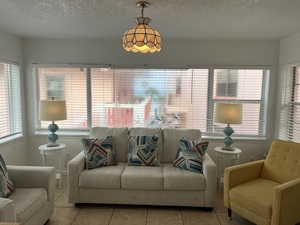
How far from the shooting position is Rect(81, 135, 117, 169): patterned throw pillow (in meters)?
3.15

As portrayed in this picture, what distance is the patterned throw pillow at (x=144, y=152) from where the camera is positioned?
327 centimetres

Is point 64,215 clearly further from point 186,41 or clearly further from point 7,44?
point 186,41

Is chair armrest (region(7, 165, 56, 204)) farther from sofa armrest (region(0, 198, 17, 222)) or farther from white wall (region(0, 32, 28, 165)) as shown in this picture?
white wall (region(0, 32, 28, 165))

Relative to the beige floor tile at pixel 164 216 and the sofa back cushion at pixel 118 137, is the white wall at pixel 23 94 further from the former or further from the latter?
the beige floor tile at pixel 164 216

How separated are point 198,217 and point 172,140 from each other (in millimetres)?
1118

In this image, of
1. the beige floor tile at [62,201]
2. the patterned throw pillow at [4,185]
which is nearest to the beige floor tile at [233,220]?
the beige floor tile at [62,201]

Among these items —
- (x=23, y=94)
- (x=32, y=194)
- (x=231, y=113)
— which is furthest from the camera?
(x=23, y=94)

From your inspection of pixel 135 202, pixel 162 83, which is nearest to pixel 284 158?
pixel 135 202

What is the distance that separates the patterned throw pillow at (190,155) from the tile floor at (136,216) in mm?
545

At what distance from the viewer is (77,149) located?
166 inches

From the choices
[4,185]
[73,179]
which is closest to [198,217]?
[73,179]

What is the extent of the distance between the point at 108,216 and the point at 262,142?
287 cm

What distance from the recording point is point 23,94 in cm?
Result: 413

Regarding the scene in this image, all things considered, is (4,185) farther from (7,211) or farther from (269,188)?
(269,188)
